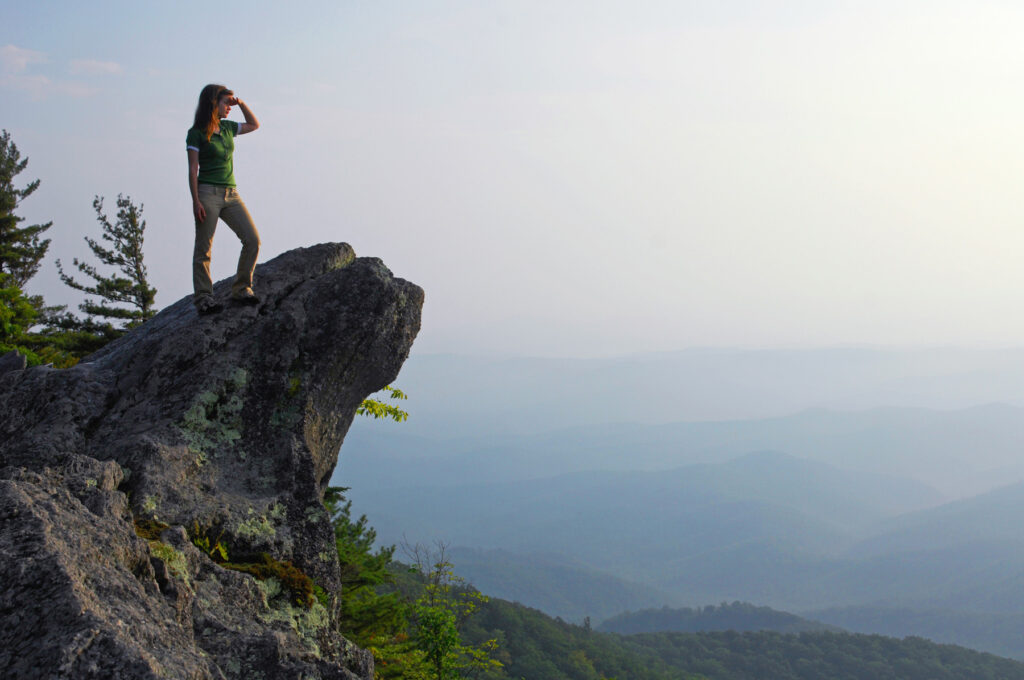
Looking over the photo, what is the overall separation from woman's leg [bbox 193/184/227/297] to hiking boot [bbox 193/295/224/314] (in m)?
0.14

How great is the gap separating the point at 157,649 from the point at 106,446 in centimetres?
443

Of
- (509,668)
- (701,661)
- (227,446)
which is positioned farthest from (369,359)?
(701,661)

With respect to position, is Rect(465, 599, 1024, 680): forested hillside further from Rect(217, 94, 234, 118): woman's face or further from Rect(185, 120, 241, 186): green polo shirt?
Rect(217, 94, 234, 118): woman's face

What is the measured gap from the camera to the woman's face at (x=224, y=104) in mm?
10273

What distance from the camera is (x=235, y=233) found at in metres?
11.1

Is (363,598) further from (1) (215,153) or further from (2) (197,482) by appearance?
(1) (215,153)

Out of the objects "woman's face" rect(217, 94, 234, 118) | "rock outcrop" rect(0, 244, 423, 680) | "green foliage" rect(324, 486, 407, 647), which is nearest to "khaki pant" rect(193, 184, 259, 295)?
"rock outcrop" rect(0, 244, 423, 680)

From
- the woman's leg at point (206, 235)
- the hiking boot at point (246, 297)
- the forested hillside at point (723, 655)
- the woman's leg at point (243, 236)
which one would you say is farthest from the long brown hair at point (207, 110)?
the forested hillside at point (723, 655)

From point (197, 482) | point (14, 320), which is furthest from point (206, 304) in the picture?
point (14, 320)

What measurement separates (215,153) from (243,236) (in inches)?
53.0

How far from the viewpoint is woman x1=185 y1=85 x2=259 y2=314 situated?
10125 mm

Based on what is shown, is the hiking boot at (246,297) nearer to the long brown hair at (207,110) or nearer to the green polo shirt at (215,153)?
the green polo shirt at (215,153)

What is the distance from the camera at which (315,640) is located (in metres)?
A: 7.54

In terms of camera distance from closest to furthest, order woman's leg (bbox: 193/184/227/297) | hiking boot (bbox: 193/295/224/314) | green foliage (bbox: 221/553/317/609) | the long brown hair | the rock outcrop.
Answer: the rock outcrop → green foliage (bbox: 221/553/317/609) → the long brown hair → woman's leg (bbox: 193/184/227/297) → hiking boot (bbox: 193/295/224/314)
